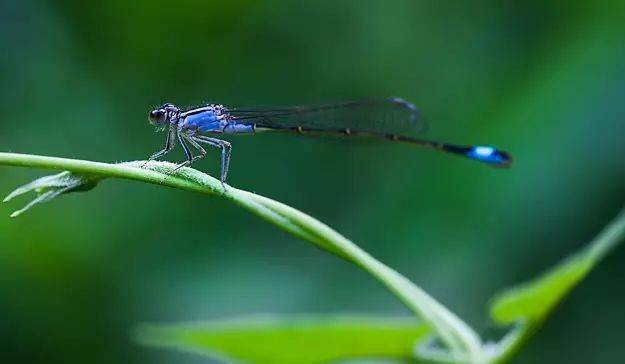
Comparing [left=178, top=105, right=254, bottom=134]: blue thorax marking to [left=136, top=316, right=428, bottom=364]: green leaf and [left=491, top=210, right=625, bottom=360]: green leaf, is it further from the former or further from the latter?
[left=491, top=210, right=625, bottom=360]: green leaf

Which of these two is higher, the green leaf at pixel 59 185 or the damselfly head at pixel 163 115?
the damselfly head at pixel 163 115

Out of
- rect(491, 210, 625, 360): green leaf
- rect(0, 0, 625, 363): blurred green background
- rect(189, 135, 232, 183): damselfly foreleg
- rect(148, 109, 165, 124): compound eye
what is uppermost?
rect(0, 0, 625, 363): blurred green background

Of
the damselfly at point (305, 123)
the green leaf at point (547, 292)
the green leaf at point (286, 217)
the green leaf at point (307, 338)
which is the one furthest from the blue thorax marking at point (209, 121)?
the green leaf at point (547, 292)

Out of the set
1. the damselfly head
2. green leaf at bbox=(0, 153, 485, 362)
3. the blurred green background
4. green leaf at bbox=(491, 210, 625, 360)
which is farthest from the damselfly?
the blurred green background

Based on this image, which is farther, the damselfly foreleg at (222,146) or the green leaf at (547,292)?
the damselfly foreleg at (222,146)

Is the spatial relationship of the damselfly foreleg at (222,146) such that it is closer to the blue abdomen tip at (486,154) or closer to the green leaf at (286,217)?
the green leaf at (286,217)

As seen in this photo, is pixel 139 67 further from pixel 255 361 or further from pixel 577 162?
pixel 255 361
